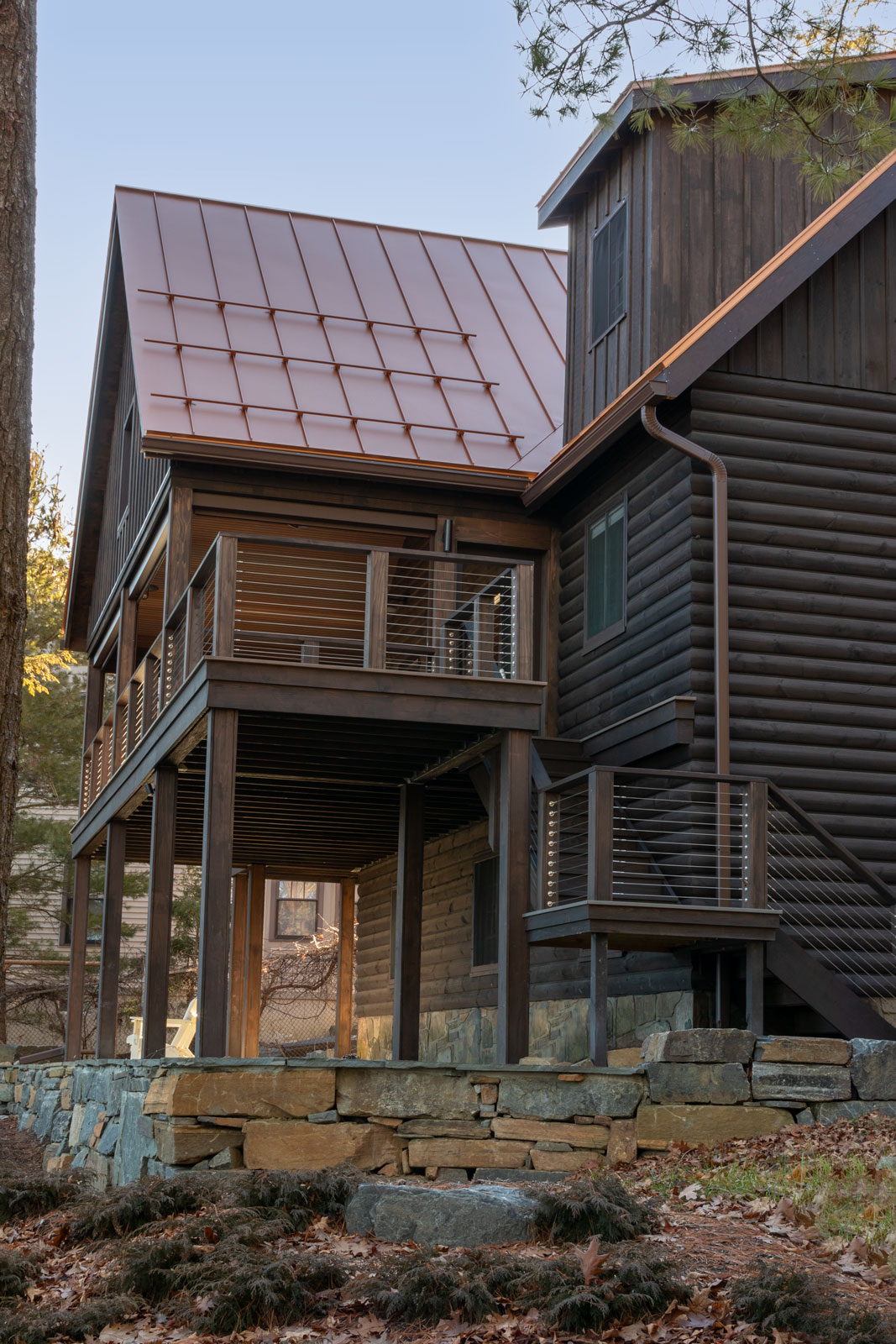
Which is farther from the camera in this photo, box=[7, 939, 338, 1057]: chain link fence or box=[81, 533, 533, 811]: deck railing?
box=[7, 939, 338, 1057]: chain link fence

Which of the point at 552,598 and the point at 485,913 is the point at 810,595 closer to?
the point at 552,598

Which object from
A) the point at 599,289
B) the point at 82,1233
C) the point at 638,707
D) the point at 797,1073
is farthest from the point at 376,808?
the point at 82,1233

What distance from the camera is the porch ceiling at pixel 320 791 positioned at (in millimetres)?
12805

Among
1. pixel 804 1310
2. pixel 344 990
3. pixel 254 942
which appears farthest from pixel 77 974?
pixel 804 1310

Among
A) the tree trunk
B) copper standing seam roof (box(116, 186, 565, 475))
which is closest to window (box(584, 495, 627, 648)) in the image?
copper standing seam roof (box(116, 186, 565, 475))

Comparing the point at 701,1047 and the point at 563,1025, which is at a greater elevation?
the point at 701,1047

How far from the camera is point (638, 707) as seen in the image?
1352cm

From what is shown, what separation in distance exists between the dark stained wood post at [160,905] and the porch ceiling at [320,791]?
14.5 inches

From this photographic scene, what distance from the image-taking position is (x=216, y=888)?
36.8 ft

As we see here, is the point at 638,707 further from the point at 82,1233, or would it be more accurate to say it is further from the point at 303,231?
the point at 303,231

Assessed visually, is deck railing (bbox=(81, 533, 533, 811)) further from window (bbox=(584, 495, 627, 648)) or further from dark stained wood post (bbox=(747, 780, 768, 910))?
dark stained wood post (bbox=(747, 780, 768, 910))

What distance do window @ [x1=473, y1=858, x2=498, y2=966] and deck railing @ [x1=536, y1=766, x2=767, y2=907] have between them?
3506mm

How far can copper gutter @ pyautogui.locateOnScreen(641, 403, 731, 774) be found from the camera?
12328 millimetres

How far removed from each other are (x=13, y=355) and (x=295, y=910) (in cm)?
2898
